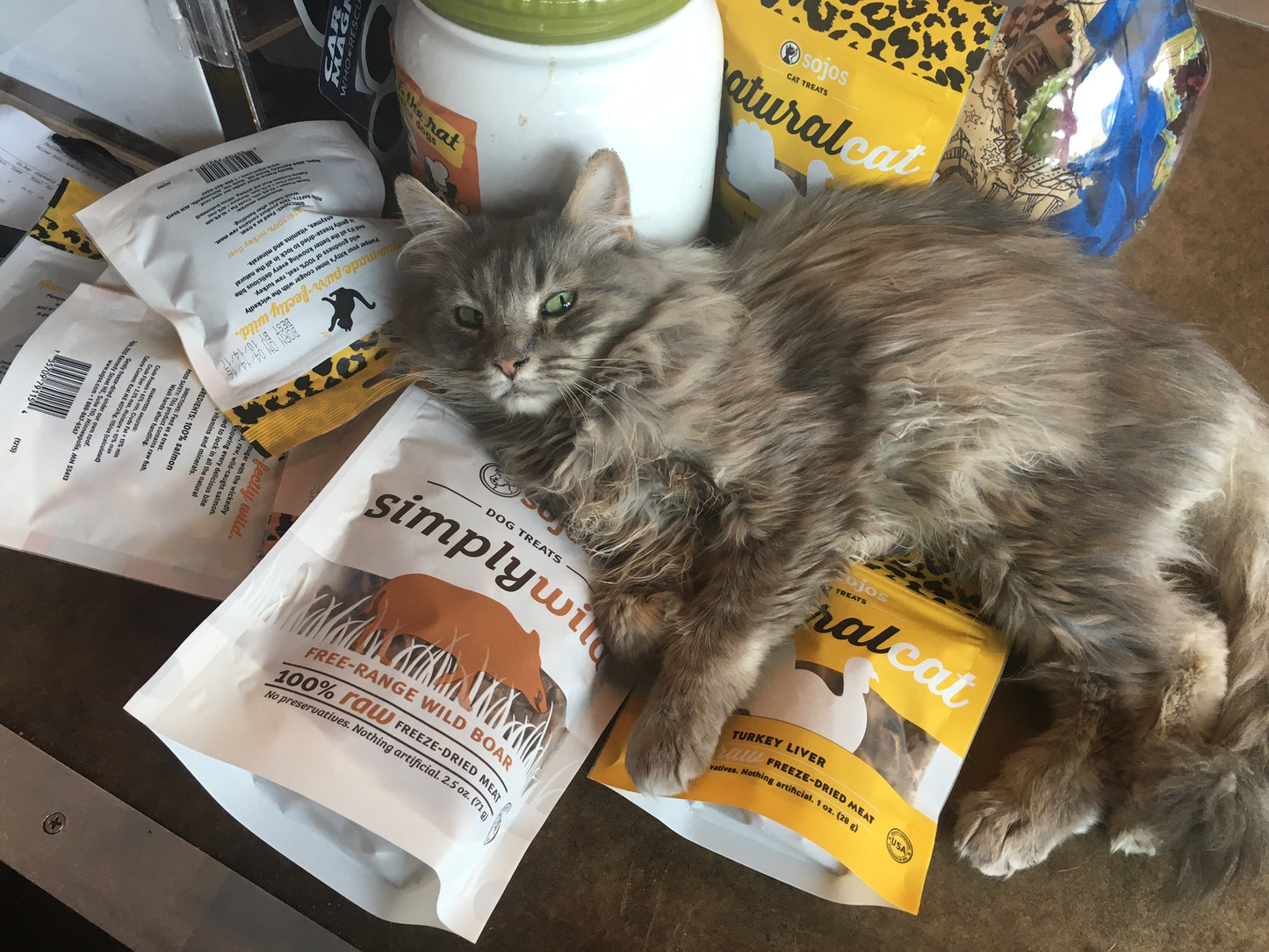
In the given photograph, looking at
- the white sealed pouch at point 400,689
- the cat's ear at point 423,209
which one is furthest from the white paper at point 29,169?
the white sealed pouch at point 400,689

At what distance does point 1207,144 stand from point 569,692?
2.05m

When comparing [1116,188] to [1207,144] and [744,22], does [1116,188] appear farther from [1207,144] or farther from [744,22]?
[1207,144]

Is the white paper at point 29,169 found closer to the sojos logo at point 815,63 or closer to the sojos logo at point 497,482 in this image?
the sojos logo at point 497,482

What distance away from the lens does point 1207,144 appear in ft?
6.51

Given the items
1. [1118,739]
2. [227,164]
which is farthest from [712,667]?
[227,164]

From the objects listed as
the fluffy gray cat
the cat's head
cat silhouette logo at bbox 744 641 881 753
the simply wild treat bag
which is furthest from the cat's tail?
the cat's head

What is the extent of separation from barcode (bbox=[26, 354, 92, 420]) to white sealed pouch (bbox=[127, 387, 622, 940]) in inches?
18.5

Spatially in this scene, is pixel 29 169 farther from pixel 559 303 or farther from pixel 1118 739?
pixel 1118 739

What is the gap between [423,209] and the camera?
121 centimetres

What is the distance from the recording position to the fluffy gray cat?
1143 mm

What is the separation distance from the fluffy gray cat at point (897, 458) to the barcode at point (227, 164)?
0.42 meters

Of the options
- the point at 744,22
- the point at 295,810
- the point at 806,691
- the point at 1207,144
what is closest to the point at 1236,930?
the point at 806,691

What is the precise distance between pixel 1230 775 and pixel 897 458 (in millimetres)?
595

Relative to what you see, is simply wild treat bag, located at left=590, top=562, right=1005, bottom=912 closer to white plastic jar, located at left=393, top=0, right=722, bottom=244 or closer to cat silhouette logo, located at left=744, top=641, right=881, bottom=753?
cat silhouette logo, located at left=744, top=641, right=881, bottom=753
